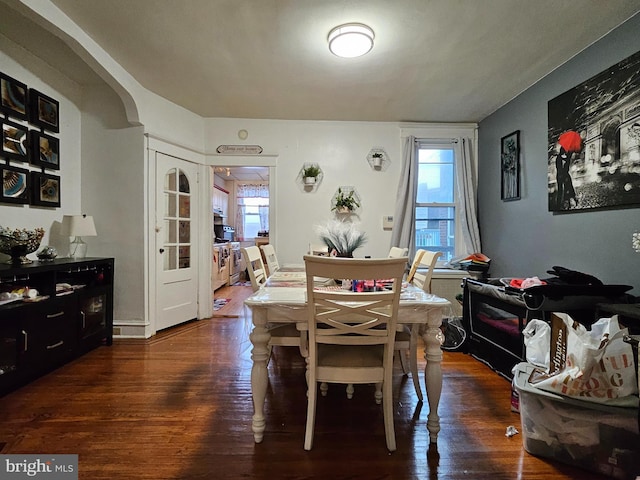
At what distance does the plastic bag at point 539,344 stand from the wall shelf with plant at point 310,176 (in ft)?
8.78

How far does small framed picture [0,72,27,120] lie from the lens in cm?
227

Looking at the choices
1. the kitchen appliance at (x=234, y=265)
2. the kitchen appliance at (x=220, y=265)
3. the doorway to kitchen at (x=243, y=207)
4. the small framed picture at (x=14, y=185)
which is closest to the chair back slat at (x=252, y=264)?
the small framed picture at (x=14, y=185)

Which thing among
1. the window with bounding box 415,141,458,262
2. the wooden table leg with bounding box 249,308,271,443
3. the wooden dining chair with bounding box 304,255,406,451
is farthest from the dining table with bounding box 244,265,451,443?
the window with bounding box 415,141,458,262

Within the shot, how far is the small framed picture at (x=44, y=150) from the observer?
2.54 m

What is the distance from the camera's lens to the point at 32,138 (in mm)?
2523

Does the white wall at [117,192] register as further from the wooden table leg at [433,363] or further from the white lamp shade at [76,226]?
the wooden table leg at [433,363]

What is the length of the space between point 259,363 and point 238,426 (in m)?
0.45

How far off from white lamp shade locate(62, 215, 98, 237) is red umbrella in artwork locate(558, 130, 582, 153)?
413 cm

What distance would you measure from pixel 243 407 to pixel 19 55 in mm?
3236

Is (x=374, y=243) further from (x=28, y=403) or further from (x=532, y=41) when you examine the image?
(x=28, y=403)

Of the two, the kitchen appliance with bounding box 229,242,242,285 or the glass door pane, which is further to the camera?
the kitchen appliance with bounding box 229,242,242,285

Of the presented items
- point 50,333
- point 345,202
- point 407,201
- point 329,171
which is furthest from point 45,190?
point 407,201

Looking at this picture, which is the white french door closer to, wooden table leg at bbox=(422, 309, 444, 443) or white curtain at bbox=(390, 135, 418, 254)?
white curtain at bbox=(390, 135, 418, 254)

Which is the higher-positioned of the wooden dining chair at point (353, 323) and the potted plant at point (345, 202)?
the potted plant at point (345, 202)
